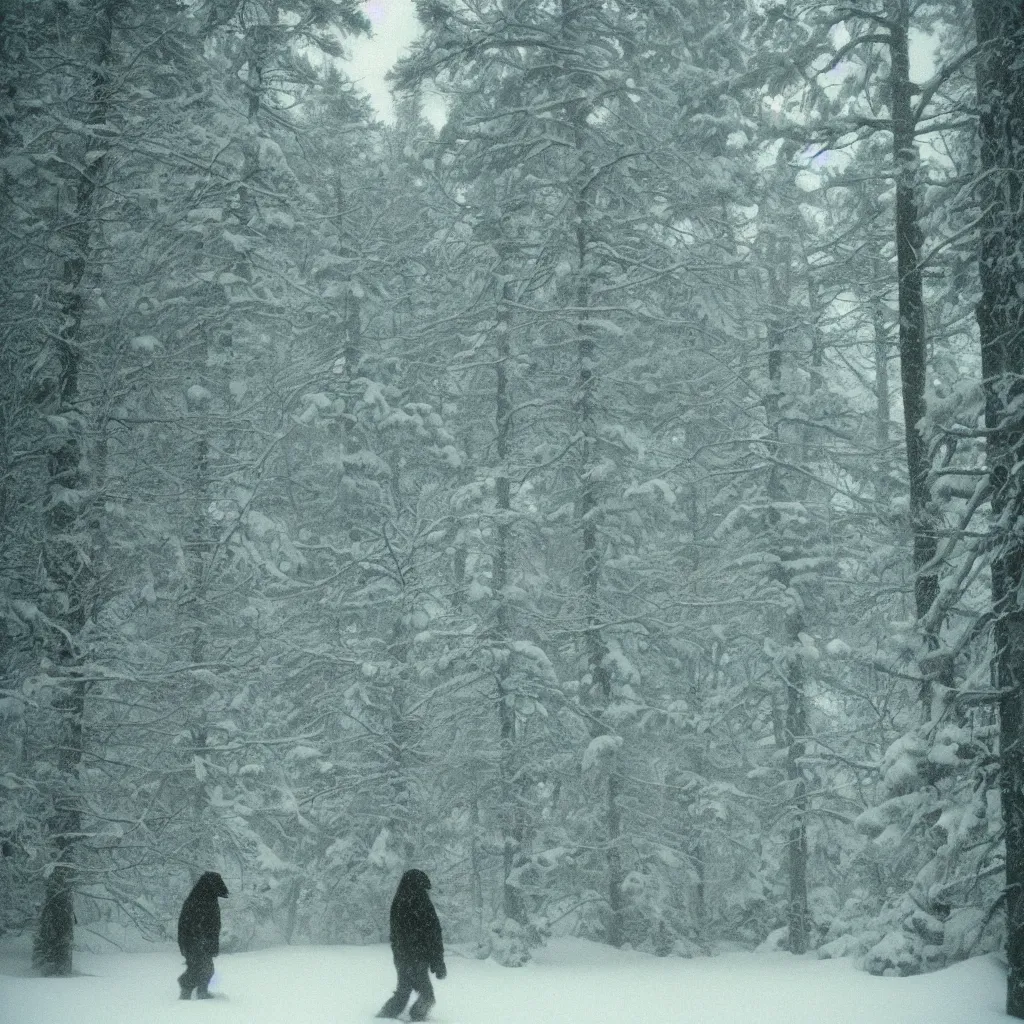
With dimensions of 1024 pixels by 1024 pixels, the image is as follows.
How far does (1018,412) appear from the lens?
7941mm

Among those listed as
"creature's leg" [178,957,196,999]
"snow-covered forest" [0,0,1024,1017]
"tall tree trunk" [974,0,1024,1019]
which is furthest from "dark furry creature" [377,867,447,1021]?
"tall tree trunk" [974,0,1024,1019]

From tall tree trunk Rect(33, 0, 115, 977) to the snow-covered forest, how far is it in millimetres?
73

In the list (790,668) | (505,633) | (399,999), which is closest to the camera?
(399,999)

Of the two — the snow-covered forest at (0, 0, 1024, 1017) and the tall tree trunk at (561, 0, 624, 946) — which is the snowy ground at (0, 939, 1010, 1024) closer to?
the snow-covered forest at (0, 0, 1024, 1017)

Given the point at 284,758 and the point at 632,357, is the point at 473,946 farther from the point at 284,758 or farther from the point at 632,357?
the point at 632,357

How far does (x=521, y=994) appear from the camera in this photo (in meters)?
11.2

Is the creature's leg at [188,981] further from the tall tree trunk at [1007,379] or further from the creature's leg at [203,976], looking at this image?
the tall tree trunk at [1007,379]

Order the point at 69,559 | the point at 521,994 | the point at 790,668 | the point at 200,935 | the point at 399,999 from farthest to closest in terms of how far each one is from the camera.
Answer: the point at 790,668
the point at 69,559
the point at 521,994
the point at 200,935
the point at 399,999

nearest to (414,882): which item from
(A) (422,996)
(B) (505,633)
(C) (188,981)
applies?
(A) (422,996)

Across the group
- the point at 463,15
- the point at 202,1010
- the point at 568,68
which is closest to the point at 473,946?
the point at 202,1010

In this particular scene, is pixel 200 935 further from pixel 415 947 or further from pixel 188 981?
pixel 415 947

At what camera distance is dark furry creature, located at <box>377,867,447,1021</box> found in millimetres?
8961

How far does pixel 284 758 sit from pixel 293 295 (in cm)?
950

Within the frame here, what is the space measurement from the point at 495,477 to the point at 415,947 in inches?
389
